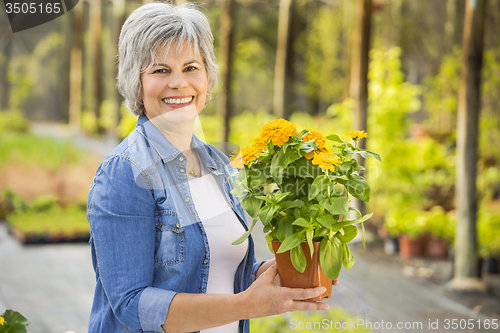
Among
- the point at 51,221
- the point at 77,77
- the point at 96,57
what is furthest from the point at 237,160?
the point at 96,57

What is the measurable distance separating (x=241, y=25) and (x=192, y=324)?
13.5 metres

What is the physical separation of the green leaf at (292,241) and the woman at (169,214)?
2.2 inches

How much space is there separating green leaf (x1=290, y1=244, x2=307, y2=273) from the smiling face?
1.34 feet

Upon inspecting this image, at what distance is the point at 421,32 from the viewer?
7.89m

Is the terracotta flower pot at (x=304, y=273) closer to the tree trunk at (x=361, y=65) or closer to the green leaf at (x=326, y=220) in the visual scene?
the green leaf at (x=326, y=220)

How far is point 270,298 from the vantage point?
923 millimetres

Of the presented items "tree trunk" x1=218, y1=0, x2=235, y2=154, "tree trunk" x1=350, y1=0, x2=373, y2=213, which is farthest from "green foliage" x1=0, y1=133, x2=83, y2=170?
"tree trunk" x1=350, y1=0, x2=373, y2=213

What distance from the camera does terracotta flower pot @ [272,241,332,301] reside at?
100cm

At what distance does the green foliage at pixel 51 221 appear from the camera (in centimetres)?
516

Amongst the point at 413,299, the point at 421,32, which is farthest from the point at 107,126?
the point at 413,299

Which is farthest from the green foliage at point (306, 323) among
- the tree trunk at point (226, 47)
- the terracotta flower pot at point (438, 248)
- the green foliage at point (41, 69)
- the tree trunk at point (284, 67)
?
the green foliage at point (41, 69)

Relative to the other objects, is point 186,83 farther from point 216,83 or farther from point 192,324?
point 192,324

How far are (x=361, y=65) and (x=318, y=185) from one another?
4.60 m

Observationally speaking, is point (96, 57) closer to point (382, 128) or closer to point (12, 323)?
point (382, 128)
